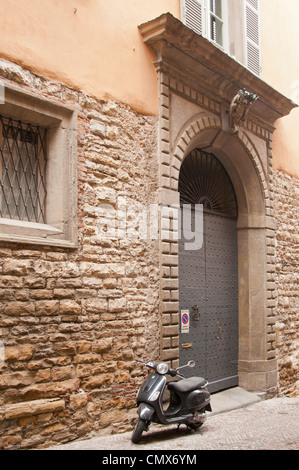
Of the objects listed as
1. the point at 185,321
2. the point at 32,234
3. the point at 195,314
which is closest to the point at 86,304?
the point at 32,234

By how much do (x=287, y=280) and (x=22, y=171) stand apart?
5650mm

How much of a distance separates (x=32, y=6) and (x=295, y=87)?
6.61 meters

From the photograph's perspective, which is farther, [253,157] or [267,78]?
[267,78]

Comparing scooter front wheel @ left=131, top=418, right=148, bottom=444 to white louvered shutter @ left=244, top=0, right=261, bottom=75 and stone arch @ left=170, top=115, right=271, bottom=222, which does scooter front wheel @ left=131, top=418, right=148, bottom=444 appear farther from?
white louvered shutter @ left=244, top=0, right=261, bottom=75

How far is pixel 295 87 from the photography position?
33.1ft

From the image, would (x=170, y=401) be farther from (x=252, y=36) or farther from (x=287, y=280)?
(x=252, y=36)

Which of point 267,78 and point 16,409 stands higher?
point 267,78

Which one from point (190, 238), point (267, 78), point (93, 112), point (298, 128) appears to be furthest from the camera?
point (298, 128)

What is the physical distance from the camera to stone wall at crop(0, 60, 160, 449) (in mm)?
4547

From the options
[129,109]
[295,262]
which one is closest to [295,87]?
[295,262]

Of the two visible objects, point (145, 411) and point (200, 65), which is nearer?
point (145, 411)

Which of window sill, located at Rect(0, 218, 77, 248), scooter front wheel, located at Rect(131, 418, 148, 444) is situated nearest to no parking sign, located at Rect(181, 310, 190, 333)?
scooter front wheel, located at Rect(131, 418, 148, 444)

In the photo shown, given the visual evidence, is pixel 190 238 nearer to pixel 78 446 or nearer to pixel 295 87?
pixel 78 446

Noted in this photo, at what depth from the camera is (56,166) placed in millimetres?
5215
